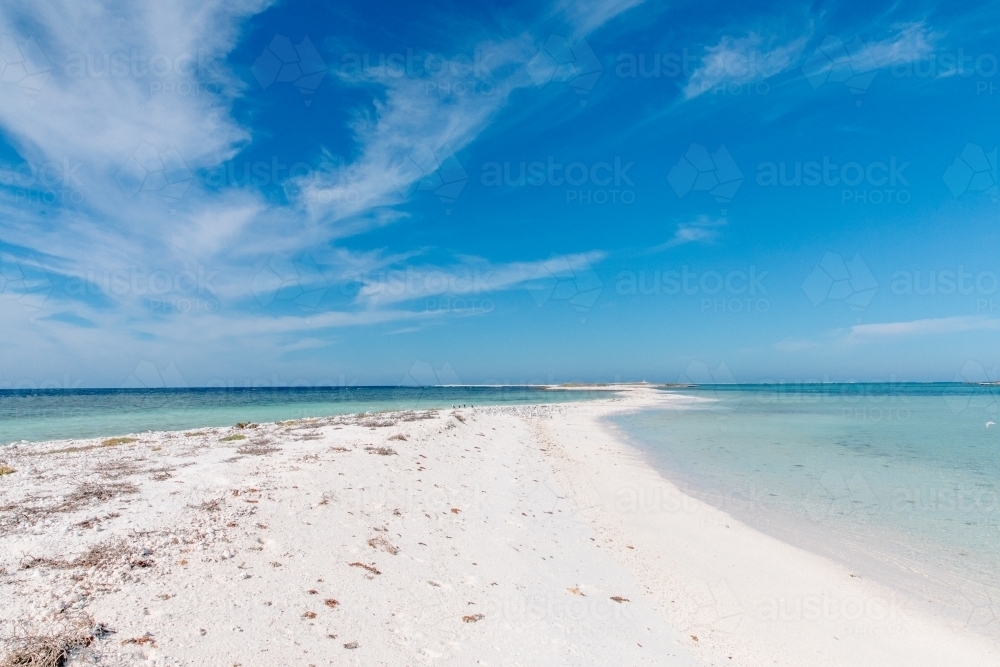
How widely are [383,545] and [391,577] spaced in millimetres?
915

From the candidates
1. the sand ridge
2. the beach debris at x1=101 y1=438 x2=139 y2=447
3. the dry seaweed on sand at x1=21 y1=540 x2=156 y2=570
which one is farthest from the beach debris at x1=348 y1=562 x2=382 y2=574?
the beach debris at x1=101 y1=438 x2=139 y2=447

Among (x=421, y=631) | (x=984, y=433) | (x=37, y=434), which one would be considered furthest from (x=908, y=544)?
(x=37, y=434)

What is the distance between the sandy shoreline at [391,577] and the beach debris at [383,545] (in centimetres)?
5

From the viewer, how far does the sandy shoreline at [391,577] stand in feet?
14.6

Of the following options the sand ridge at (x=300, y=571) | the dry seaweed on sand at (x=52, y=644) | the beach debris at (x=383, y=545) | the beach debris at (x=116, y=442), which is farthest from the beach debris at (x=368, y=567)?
the beach debris at (x=116, y=442)

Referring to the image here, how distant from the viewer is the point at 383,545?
6910mm

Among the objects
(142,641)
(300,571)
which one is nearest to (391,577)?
(300,571)

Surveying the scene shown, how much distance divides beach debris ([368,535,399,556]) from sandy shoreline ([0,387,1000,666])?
53 mm

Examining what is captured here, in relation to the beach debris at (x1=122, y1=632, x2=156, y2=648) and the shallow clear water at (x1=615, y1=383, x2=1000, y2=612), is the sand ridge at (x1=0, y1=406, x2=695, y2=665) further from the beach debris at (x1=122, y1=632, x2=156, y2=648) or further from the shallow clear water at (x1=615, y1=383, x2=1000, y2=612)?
the shallow clear water at (x1=615, y1=383, x2=1000, y2=612)

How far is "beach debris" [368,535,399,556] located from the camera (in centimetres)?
679

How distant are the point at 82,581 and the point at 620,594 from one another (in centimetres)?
625

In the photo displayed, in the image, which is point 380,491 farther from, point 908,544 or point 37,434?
point 37,434

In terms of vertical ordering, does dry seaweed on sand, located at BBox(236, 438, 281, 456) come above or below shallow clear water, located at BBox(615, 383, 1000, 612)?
above

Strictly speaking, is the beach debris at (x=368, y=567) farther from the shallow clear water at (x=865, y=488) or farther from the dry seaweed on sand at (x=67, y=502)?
the shallow clear water at (x=865, y=488)
